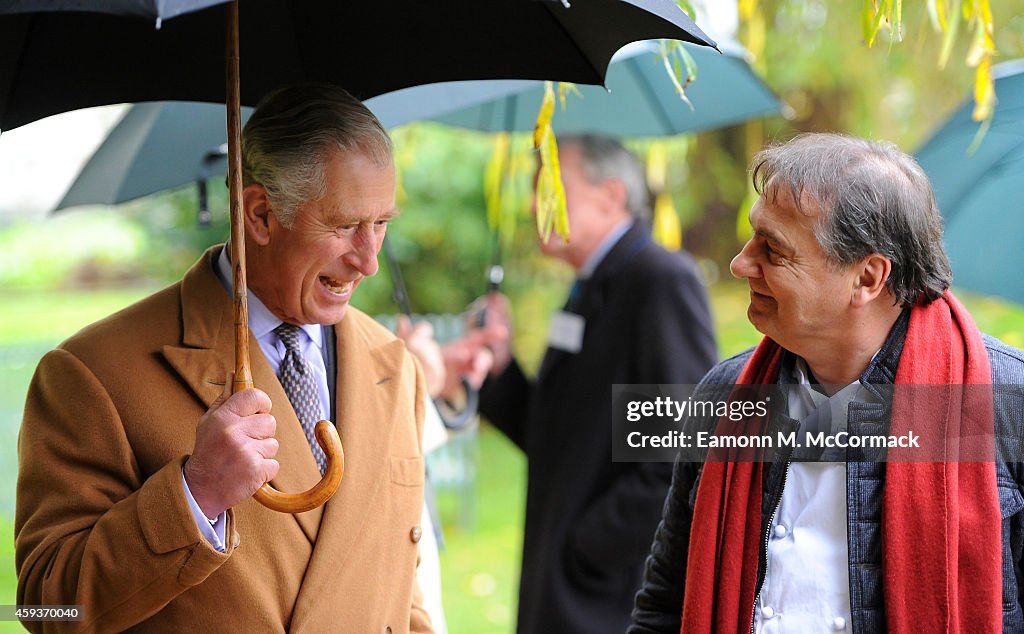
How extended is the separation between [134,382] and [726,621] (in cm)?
117

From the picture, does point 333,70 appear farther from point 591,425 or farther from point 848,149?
point 591,425

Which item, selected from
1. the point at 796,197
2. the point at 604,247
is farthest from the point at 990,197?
the point at 796,197

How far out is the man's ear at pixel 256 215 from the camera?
2.05 metres

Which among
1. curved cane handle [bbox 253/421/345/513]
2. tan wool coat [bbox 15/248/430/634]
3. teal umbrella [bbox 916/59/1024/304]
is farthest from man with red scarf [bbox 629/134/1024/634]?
teal umbrella [bbox 916/59/1024/304]

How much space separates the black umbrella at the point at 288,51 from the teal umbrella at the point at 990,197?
5.41 ft

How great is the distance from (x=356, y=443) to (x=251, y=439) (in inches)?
15.8

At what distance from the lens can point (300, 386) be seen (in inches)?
82.8

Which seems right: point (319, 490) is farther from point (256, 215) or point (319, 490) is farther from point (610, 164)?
point (610, 164)

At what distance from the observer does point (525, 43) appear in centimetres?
219

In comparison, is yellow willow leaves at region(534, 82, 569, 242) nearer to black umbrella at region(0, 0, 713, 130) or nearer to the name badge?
black umbrella at region(0, 0, 713, 130)

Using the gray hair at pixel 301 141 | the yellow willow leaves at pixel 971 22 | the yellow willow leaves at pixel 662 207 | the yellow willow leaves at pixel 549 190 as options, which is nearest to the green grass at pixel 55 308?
the yellow willow leaves at pixel 662 207

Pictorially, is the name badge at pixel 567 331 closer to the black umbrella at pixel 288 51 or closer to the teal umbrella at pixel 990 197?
the teal umbrella at pixel 990 197

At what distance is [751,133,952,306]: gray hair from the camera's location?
194cm

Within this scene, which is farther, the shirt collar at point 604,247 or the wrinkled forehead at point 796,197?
the shirt collar at point 604,247
